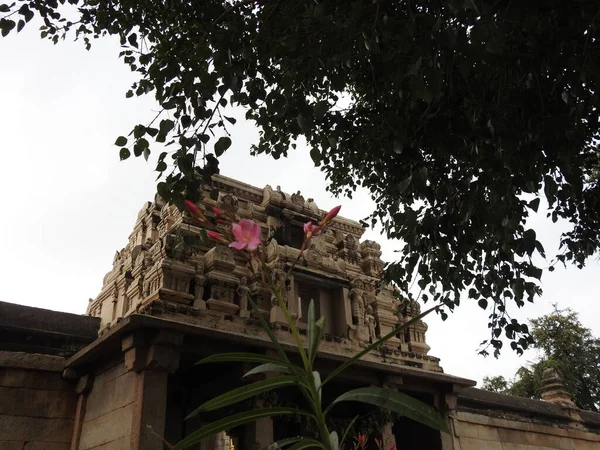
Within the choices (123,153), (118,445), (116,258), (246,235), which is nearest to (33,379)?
(118,445)

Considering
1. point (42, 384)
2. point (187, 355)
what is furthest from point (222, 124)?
point (42, 384)

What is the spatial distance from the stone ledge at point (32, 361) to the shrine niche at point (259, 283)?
1.35 meters

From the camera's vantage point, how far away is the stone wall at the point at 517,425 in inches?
396

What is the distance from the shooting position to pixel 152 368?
6.59 metres

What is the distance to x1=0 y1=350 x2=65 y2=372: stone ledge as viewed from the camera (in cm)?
718

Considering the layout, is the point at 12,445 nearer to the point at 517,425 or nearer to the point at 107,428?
the point at 107,428

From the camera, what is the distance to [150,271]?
8.49 metres

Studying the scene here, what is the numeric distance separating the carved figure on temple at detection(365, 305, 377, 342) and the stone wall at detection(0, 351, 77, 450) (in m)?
5.10

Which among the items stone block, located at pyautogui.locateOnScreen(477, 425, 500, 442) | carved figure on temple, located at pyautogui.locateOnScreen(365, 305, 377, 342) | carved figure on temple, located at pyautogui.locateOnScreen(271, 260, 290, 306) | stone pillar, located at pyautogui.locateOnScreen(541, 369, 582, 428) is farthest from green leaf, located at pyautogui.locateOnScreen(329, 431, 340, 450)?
stone pillar, located at pyautogui.locateOnScreen(541, 369, 582, 428)

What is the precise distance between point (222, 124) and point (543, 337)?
74.4 ft

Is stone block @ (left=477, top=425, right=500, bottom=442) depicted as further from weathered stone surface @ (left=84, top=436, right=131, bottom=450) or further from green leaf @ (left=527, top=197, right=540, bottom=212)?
green leaf @ (left=527, top=197, right=540, bottom=212)

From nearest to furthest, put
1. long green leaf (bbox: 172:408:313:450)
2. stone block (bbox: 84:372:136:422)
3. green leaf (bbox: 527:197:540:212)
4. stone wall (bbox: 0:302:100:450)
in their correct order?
long green leaf (bbox: 172:408:313:450) → green leaf (bbox: 527:197:540:212) → stone block (bbox: 84:372:136:422) → stone wall (bbox: 0:302:100:450)

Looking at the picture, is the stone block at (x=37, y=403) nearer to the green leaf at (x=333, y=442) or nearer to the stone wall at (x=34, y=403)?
the stone wall at (x=34, y=403)

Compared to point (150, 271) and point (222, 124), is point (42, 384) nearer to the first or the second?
point (150, 271)
